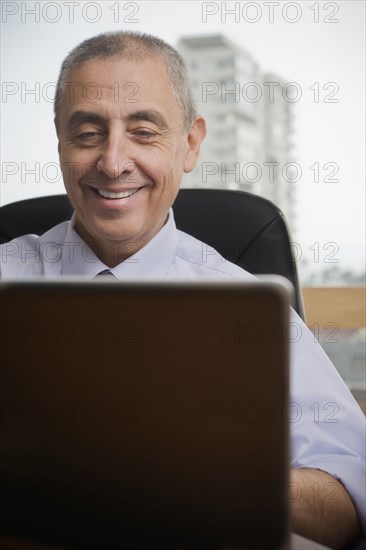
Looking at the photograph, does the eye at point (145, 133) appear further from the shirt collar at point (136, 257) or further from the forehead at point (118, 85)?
the shirt collar at point (136, 257)

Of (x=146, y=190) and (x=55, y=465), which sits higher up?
(x=146, y=190)

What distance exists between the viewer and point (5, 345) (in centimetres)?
63

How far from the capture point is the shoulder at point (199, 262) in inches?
59.2

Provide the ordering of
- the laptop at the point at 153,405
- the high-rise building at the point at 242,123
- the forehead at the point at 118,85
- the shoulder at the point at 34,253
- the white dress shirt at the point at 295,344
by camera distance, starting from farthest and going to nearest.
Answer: the high-rise building at the point at 242,123
the shoulder at the point at 34,253
the forehead at the point at 118,85
the white dress shirt at the point at 295,344
the laptop at the point at 153,405

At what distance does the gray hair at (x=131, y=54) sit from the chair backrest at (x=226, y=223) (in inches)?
7.6

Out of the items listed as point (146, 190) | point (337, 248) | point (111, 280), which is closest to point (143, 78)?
point (146, 190)

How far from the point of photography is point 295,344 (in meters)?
1.34

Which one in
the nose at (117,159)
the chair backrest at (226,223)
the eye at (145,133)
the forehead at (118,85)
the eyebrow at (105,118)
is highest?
the forehead at (118,85)

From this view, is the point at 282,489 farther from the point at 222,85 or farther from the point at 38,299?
the point at 222,85

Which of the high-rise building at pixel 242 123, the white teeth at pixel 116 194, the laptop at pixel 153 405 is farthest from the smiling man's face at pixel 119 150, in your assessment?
the high-rise building at pixel 242 123

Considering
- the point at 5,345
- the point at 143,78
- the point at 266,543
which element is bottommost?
the point at 266,543

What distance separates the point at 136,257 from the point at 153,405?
94 cm

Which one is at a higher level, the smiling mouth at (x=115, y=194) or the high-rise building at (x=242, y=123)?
the high-rise building at (x=242, y=123)

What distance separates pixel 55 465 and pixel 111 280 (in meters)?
0.17
